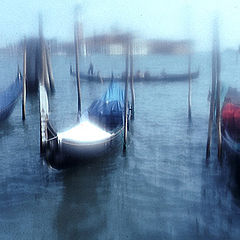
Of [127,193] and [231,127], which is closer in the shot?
[127,193]

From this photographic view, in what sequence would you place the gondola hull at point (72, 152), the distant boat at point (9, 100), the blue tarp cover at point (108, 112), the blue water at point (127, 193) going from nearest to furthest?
1. the blue water at point (127, 193)
2. the gondola hull at point (72, 152)
3. the blue tarp cover at point (108, 112)
4. the distant boat at point (9, 100)

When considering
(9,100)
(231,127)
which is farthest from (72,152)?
(9,100)

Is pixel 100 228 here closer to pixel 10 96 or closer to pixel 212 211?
pixel 212 211

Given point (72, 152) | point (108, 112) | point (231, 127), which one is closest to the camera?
point (72, 152)

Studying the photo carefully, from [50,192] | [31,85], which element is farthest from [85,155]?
[31,85]

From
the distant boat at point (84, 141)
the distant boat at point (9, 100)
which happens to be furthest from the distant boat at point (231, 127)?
the distant boat at point (9, 100)

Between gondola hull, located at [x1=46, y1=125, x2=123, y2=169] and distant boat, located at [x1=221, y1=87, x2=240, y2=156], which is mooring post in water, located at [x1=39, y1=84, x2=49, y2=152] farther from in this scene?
distant boat, located at [x1=221, y1=87, x2=240, y2=156]

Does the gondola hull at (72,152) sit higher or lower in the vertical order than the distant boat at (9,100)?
lower

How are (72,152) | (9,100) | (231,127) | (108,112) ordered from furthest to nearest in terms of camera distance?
(9,100) < (108,112) < (231,127) < (72,152)

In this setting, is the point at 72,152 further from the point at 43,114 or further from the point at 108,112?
the point at 108,112

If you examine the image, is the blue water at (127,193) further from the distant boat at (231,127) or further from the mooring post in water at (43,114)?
the mooring post in water at (43,114)

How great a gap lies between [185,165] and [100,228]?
1823 millimetres

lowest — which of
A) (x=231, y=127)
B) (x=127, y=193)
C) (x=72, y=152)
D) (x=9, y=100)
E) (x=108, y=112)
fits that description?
(x=127, y=193)

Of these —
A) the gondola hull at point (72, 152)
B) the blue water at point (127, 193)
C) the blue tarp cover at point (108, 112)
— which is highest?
the blue tarp cover at point (108, 112)
